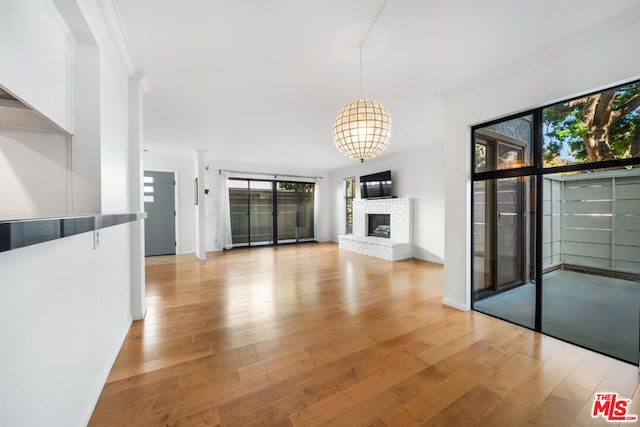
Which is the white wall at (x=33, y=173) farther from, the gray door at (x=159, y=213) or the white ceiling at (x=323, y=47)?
the gray door at (x=159, y=213)

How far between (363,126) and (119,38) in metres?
1.99

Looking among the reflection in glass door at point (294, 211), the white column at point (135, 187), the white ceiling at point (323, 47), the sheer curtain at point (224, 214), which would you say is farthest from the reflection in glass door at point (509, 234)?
the sheer curtain at point (224, 214)

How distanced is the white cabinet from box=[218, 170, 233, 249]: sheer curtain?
17.2 ft

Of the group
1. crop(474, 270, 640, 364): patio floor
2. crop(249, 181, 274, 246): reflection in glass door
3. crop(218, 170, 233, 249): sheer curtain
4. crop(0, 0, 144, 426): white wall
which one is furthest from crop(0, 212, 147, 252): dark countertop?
crop(249, 181, 274, 246): reflection in glass door

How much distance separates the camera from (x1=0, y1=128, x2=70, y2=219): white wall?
46.0 inches

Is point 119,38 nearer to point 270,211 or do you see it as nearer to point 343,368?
point 343,368

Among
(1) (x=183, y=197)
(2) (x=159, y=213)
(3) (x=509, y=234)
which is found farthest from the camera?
(1) (x=183, y=197)

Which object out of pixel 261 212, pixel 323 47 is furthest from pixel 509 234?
pixel 261 212

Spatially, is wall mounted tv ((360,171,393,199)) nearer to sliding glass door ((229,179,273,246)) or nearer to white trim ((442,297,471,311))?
sliding glass door ((229,179,273,246))

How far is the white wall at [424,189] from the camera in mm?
4957

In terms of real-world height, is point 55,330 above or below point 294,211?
below

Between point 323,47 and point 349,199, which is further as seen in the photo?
point 349,199

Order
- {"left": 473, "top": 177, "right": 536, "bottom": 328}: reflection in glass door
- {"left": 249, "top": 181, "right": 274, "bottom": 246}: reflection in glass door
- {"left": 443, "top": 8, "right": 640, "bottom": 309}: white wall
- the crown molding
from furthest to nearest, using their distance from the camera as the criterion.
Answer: {"left": 249, "top": 181, "right": 274, "bottom": 246}: reflection in glass door < {"left": 473, "top": 177, "right": 536, "bottom": 328}: reflection in glass door < {"left": 443, "top": 8, "right": 640, "bottom": 309}: white wall < the crown molding

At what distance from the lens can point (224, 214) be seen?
260 inches
